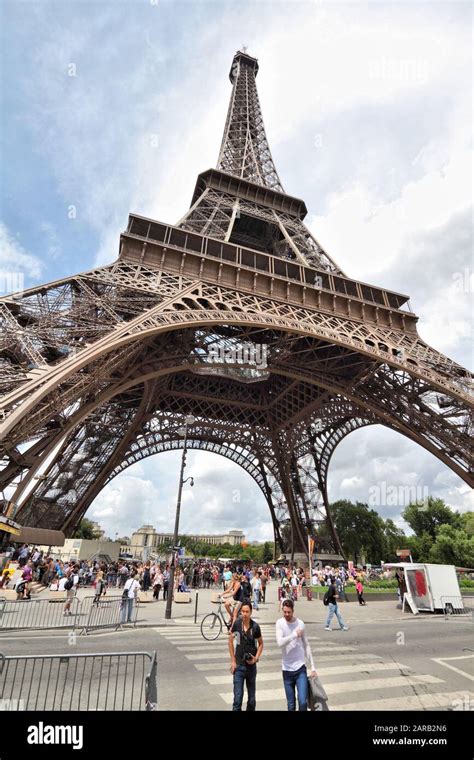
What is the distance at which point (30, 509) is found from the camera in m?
30.5

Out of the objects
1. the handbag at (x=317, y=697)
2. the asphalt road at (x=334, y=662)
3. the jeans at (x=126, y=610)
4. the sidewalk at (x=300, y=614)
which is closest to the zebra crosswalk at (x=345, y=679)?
the asphalt road at (x=334, y=662)

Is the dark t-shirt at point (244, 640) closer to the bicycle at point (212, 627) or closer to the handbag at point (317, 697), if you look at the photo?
the handbag at point (317, 697)

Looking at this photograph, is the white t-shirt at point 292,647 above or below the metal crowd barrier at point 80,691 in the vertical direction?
above

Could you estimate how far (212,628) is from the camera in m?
11.0

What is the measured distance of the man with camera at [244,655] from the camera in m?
4.85

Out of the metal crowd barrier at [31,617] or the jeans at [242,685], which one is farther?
the metal crowd barrier at [31,617]

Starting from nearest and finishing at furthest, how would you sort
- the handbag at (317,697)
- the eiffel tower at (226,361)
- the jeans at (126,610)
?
1. the handbag at (317,697)
2. the jeans at (126,610)
3. the eiffel tower at (226,361)

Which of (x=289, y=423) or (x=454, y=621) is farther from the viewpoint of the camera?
(x=289, y=423)

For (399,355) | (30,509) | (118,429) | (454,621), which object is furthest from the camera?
(118,429)

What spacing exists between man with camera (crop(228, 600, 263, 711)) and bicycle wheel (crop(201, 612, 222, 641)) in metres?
6.33

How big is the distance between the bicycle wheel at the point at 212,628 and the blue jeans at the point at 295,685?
6544 mm

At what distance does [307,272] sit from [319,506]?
24.5 meters
